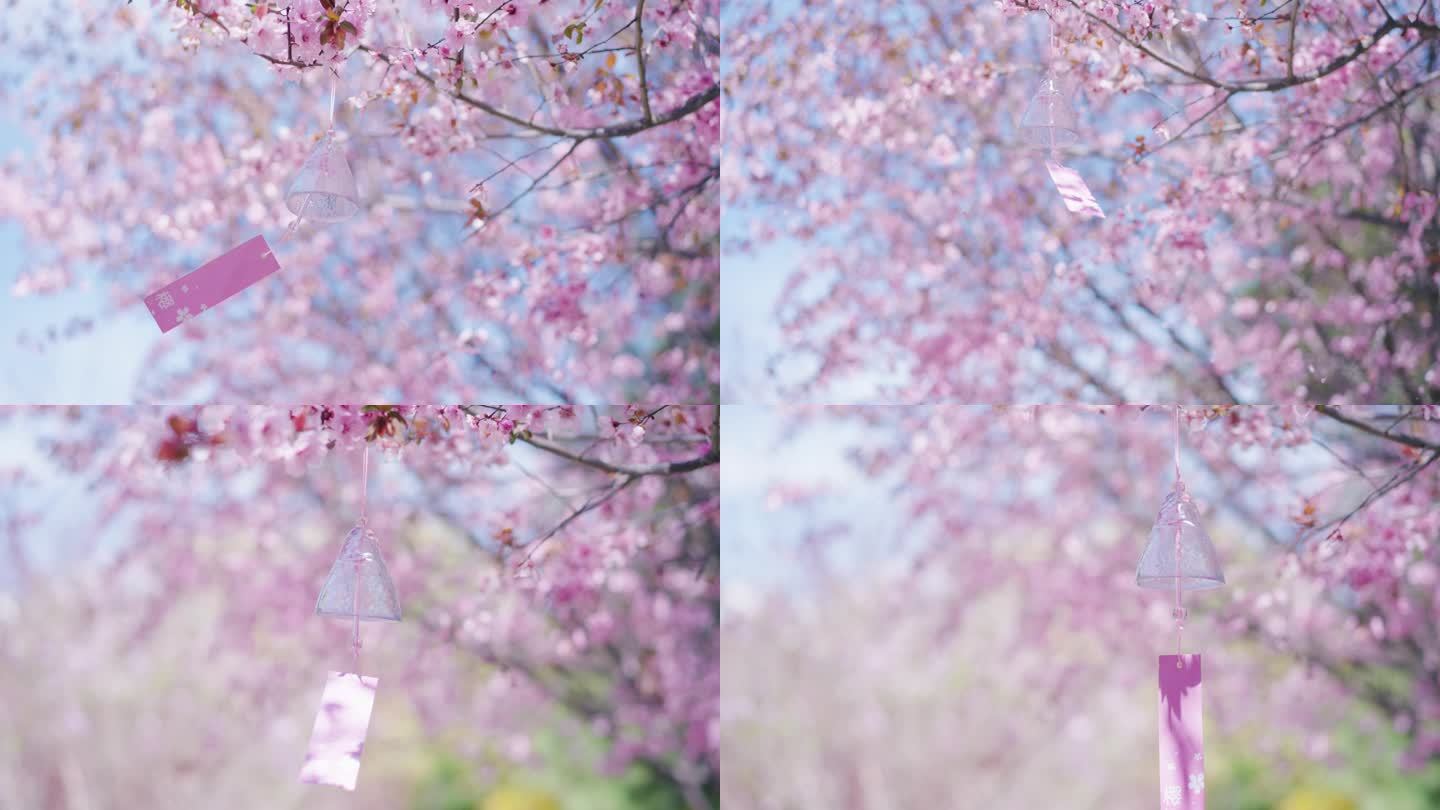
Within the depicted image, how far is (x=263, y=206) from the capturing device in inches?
83.1

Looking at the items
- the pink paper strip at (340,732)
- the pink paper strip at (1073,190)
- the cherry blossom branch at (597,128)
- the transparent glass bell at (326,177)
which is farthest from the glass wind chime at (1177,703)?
the transparent glass bell at (326,177)

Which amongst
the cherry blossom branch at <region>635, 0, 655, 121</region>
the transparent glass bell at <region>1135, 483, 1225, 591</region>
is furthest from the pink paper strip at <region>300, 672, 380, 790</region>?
the transparent glass bell at <region>1135, 483, 1225, 591</region>

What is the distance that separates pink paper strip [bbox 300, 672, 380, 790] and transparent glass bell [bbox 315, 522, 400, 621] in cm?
9

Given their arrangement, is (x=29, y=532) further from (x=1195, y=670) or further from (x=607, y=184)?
(x=1195, y=670)

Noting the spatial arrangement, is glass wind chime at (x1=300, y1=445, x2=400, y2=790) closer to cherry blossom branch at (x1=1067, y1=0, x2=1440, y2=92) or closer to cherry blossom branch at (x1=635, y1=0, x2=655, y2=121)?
cherry blossom branch at (x1=635, y1=0, x2=655, y2=121)

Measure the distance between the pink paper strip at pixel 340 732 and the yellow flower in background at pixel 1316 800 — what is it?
1.78 m

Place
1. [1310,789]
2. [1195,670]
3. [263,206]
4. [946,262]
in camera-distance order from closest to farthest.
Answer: [1195,670]
[263,206]
[946,262]
[1310,789]

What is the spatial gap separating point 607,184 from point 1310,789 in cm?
180

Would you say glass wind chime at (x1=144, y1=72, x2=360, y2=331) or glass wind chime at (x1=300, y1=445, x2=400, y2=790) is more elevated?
glass wind chime at (x1=144, y1=72, x2=360, y2=331)

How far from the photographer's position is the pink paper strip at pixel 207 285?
202 cm

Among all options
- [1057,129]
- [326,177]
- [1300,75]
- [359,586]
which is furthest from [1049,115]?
[359,586]

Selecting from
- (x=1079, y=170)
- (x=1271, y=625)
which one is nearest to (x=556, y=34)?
(x=1079, y=170)

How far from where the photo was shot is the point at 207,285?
2031mm

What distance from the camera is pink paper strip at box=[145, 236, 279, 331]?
202cm
